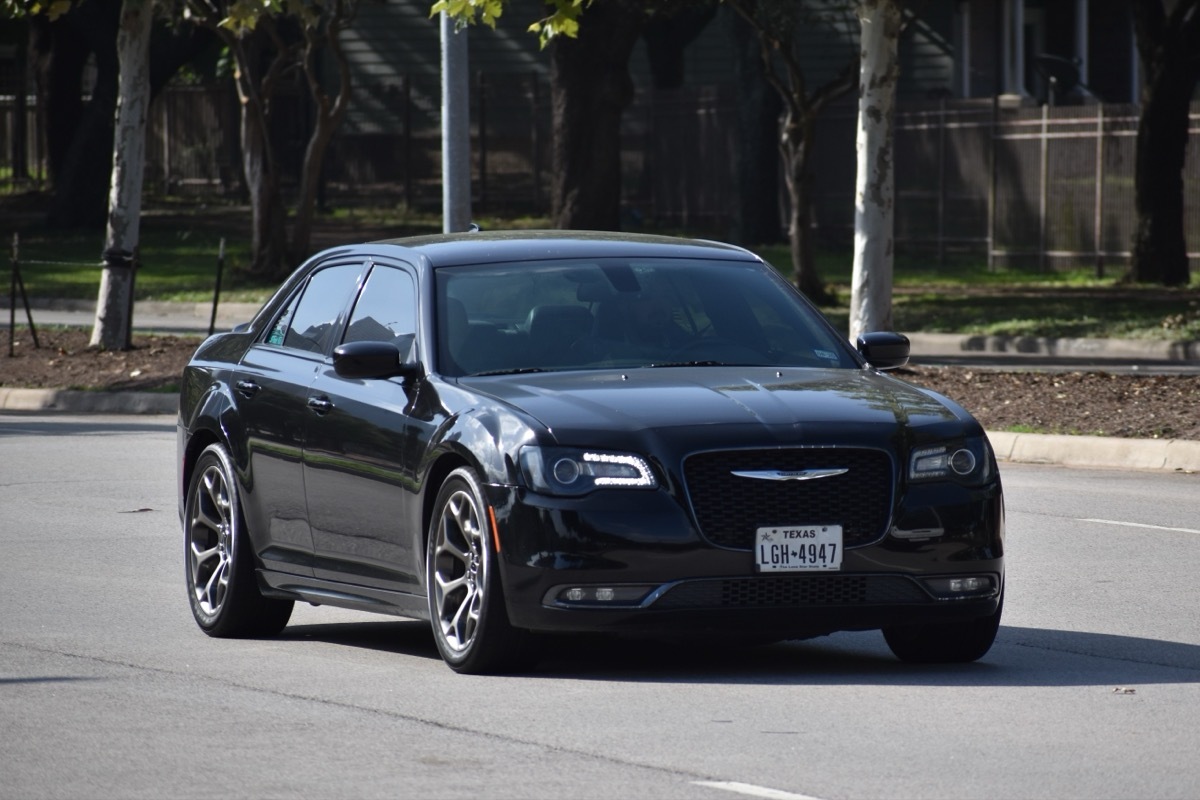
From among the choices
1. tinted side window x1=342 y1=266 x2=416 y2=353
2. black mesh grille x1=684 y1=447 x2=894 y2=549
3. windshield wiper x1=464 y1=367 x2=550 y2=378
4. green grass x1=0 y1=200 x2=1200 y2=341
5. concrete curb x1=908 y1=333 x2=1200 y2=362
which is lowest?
concrete curb x1=908 y1=333 x2=1200 y2=362

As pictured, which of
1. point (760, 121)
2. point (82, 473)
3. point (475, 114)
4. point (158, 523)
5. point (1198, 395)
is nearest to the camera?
point (158, 523)

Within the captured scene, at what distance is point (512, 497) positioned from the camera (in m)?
7.38

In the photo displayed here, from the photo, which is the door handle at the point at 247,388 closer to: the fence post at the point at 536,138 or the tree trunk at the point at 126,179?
the tree trunk at the point at 126,179

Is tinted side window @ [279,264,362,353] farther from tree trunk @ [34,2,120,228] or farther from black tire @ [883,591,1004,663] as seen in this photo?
tree trunk @ [34,2,120,228]

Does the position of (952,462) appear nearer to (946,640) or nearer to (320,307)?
(946,640)

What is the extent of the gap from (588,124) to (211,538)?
22.4 metres


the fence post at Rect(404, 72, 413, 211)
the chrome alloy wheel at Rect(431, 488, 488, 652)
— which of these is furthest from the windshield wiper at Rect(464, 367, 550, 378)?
the fence post at Rect(404, 72, 413, 211)

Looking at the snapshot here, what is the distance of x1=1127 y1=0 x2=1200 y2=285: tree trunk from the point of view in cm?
2889

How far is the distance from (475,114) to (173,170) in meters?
6.92

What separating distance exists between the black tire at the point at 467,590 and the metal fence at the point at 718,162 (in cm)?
2424

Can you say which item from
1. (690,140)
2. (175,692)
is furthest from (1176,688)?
(690,140)

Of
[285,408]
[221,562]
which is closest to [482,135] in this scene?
[221,562]

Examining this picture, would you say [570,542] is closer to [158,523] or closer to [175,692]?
[175,692]

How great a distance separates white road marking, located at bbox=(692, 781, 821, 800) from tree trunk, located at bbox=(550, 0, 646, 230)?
2520cm
